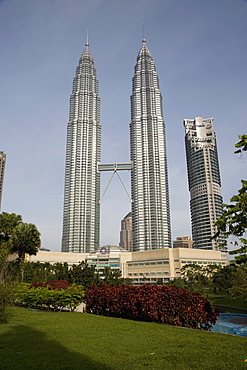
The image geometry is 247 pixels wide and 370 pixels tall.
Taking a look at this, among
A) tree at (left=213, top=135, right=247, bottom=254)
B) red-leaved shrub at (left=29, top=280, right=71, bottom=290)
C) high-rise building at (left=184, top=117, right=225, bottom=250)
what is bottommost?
red-leaved shrub at (left=29, top=280, right=71, bottom=290)

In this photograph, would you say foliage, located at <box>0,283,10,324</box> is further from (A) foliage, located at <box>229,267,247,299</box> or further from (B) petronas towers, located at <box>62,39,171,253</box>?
(B) petronas towers, located at <box>62,39,171,253</box>

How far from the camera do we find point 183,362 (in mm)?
7367

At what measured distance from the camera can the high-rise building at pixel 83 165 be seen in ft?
509

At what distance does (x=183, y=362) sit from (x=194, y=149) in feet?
590

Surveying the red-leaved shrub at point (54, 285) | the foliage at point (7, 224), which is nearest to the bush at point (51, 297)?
the red-leaved shrub at point (54, 285)

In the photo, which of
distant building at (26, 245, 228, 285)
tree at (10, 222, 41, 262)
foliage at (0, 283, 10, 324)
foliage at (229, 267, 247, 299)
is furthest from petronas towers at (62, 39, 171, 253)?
foliage at (0, 283, 10, 324)

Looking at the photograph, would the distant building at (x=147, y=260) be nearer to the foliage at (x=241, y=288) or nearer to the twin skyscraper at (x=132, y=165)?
the twin skyscraper at (x=132, y=165)

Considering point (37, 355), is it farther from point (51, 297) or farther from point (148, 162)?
point (148, 162)

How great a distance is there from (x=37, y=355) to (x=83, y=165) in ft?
536

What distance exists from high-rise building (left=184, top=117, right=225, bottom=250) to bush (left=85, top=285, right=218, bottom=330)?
14506 centimetres

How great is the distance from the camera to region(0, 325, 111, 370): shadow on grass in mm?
7344

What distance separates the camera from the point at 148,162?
16700 cm

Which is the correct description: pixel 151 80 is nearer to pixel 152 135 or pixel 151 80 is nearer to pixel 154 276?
pixel 152 135

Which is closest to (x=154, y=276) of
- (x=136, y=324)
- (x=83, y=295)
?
(x=83, y=295)
